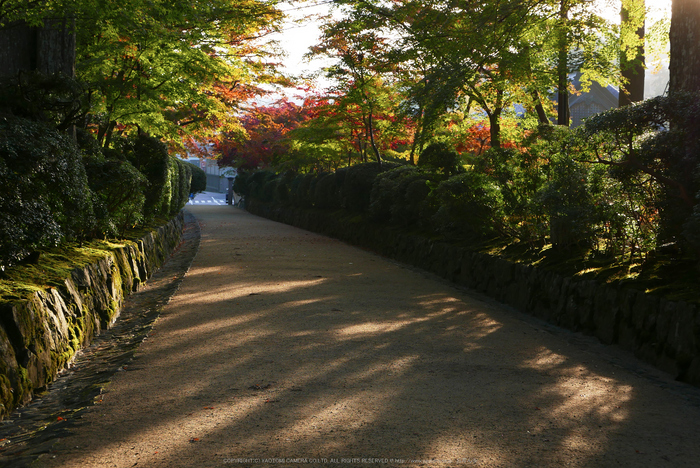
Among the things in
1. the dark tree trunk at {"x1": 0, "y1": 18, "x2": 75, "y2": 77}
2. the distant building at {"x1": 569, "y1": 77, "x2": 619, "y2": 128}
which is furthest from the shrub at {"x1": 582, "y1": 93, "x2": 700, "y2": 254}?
the distant building at {"x1": 569, "y1": 77, "x2": 619, "y2": 128}

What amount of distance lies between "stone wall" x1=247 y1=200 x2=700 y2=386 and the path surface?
21cm

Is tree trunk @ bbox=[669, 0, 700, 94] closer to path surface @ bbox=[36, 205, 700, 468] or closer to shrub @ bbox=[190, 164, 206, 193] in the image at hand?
path surface @ bbox=[36, 205, 700, 468]

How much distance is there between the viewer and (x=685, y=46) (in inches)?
268

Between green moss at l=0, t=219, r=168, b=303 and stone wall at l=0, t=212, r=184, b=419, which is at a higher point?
green moss at l=0, t=219, r=168, b=303

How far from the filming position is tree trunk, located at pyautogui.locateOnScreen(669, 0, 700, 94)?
670 centimetres

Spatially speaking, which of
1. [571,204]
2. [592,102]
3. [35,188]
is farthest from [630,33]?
[592,102]

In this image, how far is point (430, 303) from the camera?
743cm

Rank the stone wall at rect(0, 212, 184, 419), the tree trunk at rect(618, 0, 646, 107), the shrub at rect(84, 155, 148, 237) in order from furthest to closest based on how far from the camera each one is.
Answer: the tree trunk at rect(618, 0, 646, 107)
the shrub at rect(84, 155, 148, 237)
the stone wall at rect(0, 212, 184, 419)

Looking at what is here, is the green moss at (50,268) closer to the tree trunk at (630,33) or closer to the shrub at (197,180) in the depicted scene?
the tree trunk at (630,33)

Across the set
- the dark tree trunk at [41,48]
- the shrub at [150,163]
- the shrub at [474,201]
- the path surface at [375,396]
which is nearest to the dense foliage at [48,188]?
the dark tree trunk at [41,48]

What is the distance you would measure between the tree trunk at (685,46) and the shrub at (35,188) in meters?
6.84

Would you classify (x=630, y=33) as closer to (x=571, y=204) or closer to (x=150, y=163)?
(x=571, y=204)

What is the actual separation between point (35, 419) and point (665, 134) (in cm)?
621

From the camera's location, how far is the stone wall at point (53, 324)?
3697mm
